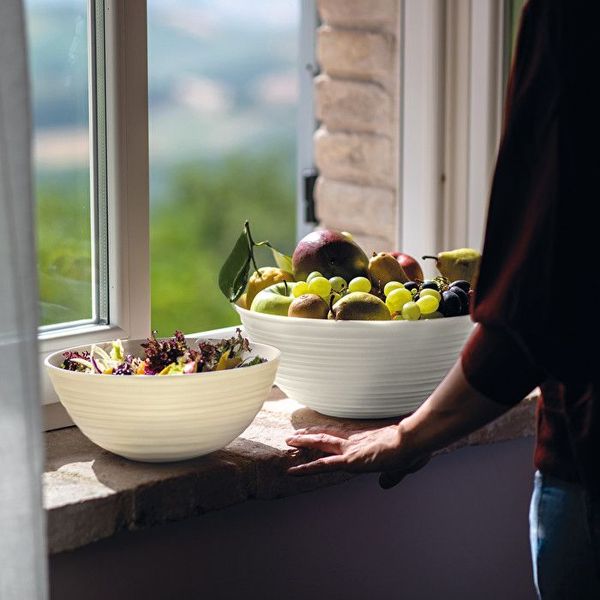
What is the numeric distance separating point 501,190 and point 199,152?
669 centimetres

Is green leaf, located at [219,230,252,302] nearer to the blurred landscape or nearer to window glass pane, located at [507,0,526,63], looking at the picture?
window glass pane, located at [507,0,526,63]

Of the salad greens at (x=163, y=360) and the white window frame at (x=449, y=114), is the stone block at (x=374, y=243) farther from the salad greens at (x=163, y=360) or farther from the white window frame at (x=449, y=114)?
the salad greens at (x=163, y=360)

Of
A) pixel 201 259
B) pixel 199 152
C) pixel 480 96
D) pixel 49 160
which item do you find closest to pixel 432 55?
pixel 480 96

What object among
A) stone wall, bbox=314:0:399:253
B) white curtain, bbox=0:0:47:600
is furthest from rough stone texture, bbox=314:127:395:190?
white curtain, bbox=0:0:47:600

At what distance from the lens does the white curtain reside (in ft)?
2.63

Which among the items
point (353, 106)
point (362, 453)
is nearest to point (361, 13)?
point (353, 106)

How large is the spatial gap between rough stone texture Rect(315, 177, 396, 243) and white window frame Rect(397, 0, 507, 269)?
49 millimetres

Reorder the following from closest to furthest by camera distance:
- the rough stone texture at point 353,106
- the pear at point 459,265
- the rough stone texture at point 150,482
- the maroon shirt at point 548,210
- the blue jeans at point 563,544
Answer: the maroon shirt at point 548,210, the blue jeans at point 563,544, the rough stone texture at point 150,482, the pear at point 459,265, the rough stone texture at point 353,106

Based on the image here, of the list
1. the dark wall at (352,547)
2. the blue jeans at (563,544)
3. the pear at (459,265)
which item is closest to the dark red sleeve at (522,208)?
the blue jeans at (563,544)

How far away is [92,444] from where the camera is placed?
1218 mm

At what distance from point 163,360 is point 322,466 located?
0.23m

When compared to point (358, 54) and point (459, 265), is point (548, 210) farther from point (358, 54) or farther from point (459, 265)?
point (358, 54)

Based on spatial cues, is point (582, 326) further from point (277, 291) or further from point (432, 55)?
point (432, 55)

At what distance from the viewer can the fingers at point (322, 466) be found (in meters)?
1.06
